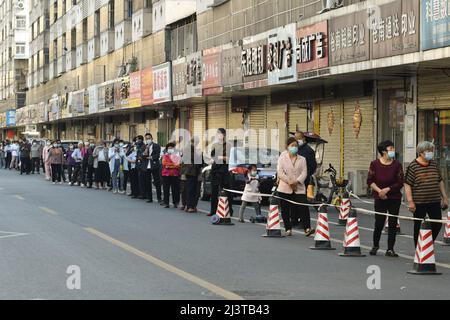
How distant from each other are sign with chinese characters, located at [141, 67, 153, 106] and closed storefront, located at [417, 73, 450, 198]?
70.3 ft

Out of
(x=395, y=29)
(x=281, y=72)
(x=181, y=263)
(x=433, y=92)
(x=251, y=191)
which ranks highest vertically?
(x=395, y=29)

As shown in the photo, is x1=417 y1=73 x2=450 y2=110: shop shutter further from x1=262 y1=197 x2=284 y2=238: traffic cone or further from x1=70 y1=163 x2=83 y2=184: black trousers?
x1=70 y1=163 x2=83 y2=184: black trousers

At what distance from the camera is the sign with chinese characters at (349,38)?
24938 mm

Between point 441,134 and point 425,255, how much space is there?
45.7 ft

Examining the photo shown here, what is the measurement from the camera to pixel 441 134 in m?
25.9

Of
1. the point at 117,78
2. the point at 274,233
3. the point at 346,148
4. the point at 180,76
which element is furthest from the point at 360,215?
the point at 117,78

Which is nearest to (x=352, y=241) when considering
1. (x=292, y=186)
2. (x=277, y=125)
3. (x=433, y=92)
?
(x=292, y=186)

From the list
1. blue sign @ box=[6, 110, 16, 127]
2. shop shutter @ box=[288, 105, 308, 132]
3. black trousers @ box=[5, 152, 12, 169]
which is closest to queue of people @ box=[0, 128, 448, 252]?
shop shutter @ box=[288, 105, 308, 132]

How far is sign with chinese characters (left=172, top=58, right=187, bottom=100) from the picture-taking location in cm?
4122

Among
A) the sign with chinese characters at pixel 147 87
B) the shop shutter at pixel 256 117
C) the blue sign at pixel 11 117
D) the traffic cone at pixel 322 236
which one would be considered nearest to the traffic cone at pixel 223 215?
the traffic cone at pixel 322 236

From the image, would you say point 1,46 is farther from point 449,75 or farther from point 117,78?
point 449,75

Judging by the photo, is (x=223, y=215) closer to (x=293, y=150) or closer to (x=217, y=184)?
(x=217, y=184)

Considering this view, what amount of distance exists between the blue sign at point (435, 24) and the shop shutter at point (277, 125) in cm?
1375

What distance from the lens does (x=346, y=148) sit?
102 feet
